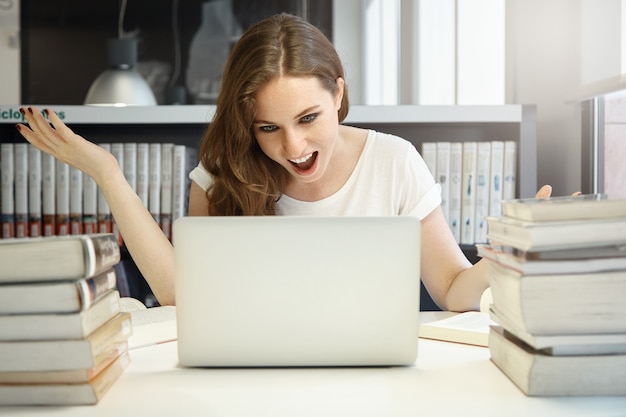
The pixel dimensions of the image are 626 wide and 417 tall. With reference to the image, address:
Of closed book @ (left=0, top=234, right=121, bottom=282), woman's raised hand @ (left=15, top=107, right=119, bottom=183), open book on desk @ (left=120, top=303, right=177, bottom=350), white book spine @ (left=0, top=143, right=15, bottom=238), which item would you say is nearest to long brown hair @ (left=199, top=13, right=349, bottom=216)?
woman's raised hand @ (left=15, top=107, right=119, bottom=183)

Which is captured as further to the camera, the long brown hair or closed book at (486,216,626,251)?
the long brown hair

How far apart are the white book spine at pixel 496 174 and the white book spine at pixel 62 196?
1.44 m

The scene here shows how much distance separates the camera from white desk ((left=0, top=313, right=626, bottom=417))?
0.78m

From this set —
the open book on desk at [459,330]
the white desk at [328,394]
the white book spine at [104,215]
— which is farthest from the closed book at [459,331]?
the white book spine at [104,215]

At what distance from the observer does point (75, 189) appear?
8.60 feet

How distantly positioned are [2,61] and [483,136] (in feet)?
10.5

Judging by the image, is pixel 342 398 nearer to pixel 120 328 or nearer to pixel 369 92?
pixel 120 328

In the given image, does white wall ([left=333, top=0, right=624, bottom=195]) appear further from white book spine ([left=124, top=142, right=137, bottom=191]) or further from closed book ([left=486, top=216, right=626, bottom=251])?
closed book ([left=486, top=216, right=626, bottom=251])

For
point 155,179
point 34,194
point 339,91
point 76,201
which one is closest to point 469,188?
point 339,91

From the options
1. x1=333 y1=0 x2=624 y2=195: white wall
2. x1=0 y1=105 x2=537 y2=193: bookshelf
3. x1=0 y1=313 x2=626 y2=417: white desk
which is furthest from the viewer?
x1=0 y1=105 x2=537 y2=193: bookshelf

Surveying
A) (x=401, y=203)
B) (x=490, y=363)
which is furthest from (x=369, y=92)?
(x=490, y=363)

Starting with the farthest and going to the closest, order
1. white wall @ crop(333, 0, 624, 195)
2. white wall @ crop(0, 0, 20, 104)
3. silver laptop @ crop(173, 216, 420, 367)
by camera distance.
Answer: white wall @ crop(0, 0, 20, 104) < white wall @ crop(333, 0, 624, 195) < silver laptop @ crop(173, 216, 420, 367)

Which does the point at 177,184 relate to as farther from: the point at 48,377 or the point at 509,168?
the point at 48,377

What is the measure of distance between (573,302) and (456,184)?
1789mm
